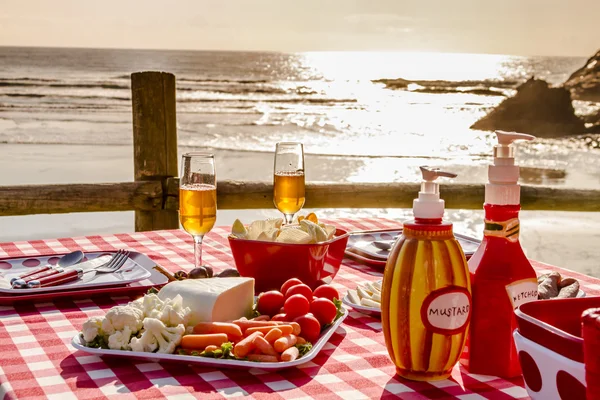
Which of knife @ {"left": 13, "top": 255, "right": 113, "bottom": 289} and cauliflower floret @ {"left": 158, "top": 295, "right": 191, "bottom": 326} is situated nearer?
cauliflower floret @ {"left": 158, "top": 295, "right": 191, "bottom": 326}

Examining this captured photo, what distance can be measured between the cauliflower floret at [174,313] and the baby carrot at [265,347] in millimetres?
115

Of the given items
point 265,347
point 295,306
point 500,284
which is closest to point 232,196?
point 295,306

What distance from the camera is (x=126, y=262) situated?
155 cm

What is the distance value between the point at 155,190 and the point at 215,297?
222 cm

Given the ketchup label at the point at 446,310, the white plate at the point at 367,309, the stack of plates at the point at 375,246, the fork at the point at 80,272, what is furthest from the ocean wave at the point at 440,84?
the ketchup label at the point at 446,310

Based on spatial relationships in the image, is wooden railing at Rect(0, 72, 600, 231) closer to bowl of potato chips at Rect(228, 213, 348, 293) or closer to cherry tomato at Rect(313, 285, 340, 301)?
bowl of potato chips at Rect(228, 213, 348, 293)

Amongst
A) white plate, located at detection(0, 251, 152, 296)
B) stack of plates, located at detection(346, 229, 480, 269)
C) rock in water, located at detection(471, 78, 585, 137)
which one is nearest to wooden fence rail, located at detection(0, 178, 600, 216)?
stack of plates, located at detection(346, 229, 480, 269)

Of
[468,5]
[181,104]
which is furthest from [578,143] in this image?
[468,5]

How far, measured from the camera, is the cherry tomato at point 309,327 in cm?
106

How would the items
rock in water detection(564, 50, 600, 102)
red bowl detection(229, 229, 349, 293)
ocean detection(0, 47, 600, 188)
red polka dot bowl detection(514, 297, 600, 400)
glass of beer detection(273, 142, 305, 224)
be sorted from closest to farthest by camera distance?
red polka dot bowl detection(514, 297, 600, 400) → red bowl detection(229, 229, 349, 293) → glass of beer detection(273, 142, 305, 224) → ocean detection(0, 47, 600, 188) → rock in water detection(564, 50, 600, 102)

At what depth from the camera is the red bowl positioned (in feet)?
4.38

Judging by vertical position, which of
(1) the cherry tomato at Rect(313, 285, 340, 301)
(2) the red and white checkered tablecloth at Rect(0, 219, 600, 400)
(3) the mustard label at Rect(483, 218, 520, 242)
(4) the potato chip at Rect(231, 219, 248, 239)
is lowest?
(2) the red and white checkered tablecloth at Rect(0, 219, 600, 400)

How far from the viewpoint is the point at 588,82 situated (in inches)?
942

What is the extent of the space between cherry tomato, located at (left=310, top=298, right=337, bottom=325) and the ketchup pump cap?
0.27 m
